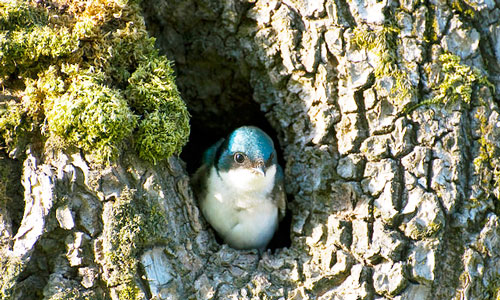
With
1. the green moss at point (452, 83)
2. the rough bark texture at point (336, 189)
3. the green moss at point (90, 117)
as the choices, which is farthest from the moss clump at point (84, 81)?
the green moss at point (452, 83)

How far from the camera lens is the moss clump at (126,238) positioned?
8.75 feet

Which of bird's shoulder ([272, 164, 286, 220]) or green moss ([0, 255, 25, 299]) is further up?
bird's shoulder ([272, 164, 286, 220])

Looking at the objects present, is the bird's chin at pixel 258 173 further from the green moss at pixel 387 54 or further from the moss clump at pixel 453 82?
the moss clump at pixel 453 82

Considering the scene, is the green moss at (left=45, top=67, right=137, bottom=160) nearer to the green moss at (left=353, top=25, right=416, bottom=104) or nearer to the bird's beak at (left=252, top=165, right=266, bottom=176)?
the bird's beak at (left=252, top=165, right=266, bottom=176)

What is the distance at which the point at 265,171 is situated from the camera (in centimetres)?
349

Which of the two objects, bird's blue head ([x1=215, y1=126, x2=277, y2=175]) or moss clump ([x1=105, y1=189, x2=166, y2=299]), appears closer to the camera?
moss clump ([x1=105, y1=189, x2=166, y2=299])

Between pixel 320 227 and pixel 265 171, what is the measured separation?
56 centimetres

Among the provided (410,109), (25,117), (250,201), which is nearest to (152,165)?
(25,117)

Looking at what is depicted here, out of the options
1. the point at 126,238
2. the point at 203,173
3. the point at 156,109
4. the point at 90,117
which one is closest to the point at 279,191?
the point at 203,173

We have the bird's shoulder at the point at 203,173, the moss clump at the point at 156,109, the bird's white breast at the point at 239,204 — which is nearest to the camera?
the moss clump at the point at 156,109

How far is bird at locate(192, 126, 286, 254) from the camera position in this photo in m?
3.52

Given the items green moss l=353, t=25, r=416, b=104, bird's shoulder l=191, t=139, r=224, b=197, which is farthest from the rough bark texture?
bird's shoulder l=191, t=139, r=224, b=197

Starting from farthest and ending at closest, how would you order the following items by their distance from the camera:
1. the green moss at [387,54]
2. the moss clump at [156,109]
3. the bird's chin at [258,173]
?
1. the bird's chin at [258,173]
2. the green moss at [387,54]
3. the moss clump at [156,109]

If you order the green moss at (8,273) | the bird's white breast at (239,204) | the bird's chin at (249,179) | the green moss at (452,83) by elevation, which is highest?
the green moss at (452,83)
